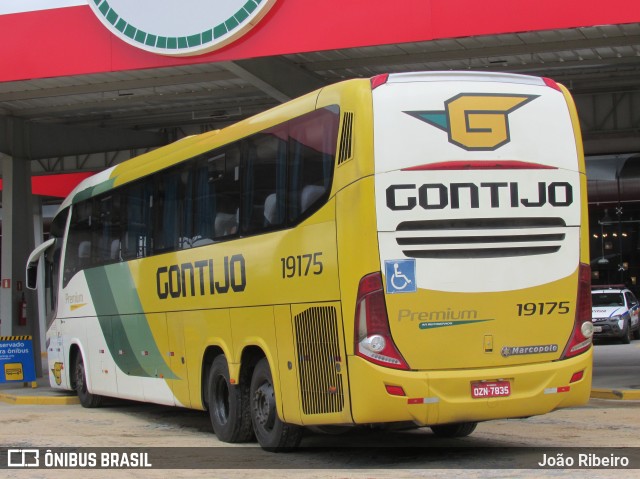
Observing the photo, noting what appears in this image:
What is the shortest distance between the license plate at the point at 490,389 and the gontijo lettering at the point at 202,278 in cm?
319

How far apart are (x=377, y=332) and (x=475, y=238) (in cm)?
128

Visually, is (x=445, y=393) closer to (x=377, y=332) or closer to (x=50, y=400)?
(x=377, y=332)

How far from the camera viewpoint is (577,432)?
12.1 meters

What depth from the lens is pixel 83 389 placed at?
1784cm

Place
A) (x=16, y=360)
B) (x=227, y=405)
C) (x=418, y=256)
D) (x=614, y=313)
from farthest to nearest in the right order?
1. (x=614, y=313)
2. (x=16, y=360)
3. (x=227, y=405)
4. (x=418, y=256)

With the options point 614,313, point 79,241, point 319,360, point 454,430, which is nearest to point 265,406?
point 319,360

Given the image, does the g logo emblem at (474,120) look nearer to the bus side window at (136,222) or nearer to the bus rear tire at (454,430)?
the bus rear tire at (454,430)

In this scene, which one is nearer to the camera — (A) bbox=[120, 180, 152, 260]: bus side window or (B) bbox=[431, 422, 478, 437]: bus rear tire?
(B) bbox=[431, 422, 478, 437]: bus rear tire

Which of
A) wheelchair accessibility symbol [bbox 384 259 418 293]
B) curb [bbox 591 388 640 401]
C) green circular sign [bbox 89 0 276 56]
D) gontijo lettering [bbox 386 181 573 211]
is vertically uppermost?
green circular sign [bbox 89 0 276 56]

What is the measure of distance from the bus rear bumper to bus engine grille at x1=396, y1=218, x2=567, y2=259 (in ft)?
3.52

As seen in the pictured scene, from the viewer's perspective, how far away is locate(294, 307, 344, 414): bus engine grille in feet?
31.2

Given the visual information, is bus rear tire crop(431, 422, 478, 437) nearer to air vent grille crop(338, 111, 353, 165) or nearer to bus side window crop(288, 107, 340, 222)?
bus side window crop(288, 107, 340, 222)

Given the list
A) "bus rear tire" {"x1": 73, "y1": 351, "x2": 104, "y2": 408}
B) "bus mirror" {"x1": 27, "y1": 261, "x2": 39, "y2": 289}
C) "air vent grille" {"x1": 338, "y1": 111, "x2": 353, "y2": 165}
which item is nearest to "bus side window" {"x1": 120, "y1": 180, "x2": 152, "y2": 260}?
"bus rear tire" {"x1": 73, "y1": 351, "x2": 104, "y2": 408}

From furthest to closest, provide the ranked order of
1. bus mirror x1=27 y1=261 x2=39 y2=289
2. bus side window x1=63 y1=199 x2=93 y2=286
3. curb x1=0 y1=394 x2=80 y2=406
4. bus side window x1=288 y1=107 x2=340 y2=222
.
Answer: bus mirror x1=27 y1=261 x2=39 y2=289
curb x1=0 y1=394 x2=80 y2=406
bus side window x1=63 y1=199 x2=93 y2=286
bus side window x1=288 y1=107 x2=340 y2=222
